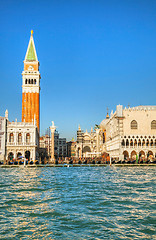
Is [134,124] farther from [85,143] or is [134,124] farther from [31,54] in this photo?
[85,143]

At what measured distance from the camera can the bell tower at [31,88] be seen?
69.8 metres

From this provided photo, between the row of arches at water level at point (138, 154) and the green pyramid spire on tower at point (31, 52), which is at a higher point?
the green pyramid spire on tower at point (31, 52)

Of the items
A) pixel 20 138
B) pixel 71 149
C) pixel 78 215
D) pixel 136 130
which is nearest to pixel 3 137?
pixel 20 138

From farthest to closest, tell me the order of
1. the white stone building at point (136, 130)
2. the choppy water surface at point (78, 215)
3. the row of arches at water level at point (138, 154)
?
the white stone building at point (136, 130)
the row of arches at water level at point (138, 154)
the choppy water surface at point (78, 215)

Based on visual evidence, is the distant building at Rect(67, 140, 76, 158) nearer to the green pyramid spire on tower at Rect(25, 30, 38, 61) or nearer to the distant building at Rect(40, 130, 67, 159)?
the distant building at Rect(40, 130, 67, 159)

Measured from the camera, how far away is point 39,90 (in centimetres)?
7444

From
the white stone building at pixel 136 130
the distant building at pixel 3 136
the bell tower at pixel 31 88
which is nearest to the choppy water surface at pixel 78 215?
the white stone building at pixel 136 130

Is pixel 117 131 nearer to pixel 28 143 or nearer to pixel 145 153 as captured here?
pixel 145 153

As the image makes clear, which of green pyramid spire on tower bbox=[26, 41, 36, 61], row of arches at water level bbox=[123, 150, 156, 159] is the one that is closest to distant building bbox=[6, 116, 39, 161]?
row of arches at water level bbox=[123, 150, 156, 159]

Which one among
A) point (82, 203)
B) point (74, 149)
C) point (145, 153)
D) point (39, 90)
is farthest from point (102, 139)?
point (82, 203)

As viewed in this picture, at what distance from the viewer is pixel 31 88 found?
235 feet

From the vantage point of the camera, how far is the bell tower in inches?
2746

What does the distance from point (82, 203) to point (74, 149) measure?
9189cm

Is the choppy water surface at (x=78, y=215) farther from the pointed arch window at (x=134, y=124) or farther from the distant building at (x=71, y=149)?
the distant building at (x=71, y=149)
